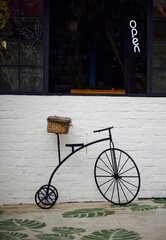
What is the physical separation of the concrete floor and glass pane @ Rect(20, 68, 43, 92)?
1599 millimetres

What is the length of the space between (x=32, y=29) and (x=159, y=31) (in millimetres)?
1776

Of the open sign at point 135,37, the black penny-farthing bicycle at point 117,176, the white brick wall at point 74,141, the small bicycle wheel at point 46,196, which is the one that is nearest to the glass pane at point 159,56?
the open sign at point 135,37

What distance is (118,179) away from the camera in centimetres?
595

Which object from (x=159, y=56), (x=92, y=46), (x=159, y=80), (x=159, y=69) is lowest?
(x=159, y=80)

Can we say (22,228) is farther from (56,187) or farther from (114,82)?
(114,82)

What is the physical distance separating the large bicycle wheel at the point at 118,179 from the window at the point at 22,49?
1349 mm

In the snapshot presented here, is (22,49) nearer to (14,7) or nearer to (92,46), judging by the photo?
(14,7)

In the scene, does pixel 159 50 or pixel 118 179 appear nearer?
pixel 118 179

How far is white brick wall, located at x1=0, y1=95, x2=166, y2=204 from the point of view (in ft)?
19.4

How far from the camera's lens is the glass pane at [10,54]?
5988mm

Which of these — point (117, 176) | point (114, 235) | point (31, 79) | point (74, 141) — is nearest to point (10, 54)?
point (31, 79)

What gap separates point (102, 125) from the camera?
19.6 ft

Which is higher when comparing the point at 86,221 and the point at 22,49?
the point at 22,49

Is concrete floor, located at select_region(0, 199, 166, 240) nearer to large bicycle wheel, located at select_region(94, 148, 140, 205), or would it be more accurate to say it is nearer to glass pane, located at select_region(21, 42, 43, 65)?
large bicycle wheel, located at select_region(94, 148, 140, 205)
